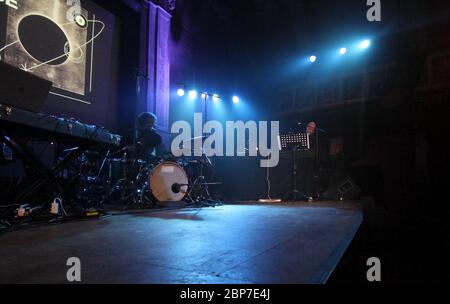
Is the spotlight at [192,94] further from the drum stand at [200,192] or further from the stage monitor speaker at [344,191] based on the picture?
the stage monitor speaker at [344,191]

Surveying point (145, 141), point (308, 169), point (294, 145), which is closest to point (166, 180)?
point (145, 141)

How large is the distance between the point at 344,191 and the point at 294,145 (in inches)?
51.5

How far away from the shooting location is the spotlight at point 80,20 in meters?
5.30

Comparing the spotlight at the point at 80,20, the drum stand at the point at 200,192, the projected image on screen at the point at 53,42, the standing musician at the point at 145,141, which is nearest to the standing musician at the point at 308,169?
the drum stand at the point at 200,192

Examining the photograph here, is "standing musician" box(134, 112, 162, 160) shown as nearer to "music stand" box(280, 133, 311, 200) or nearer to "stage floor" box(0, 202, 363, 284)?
"stage floor" box(0, 202, 363, 284)

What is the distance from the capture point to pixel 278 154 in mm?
6375

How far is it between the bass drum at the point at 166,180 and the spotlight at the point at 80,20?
2.91 m

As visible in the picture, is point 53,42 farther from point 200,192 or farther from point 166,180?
point 200,192

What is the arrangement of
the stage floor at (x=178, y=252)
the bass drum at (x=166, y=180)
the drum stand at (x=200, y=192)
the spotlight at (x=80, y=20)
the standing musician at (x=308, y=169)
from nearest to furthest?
1. the stage floor at (x=178, y=252)
2. the bass drum at (x=166, y=180)
3. the drum stand at (x=200, y=192)
4. the spotlight at (x=80, y=20)
5. the standing musician at (x=308, y=169)

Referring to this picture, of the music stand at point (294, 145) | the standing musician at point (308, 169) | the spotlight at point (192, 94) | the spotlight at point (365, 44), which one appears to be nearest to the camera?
the music stand at point (294, 145)

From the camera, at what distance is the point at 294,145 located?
5914 millimetres
